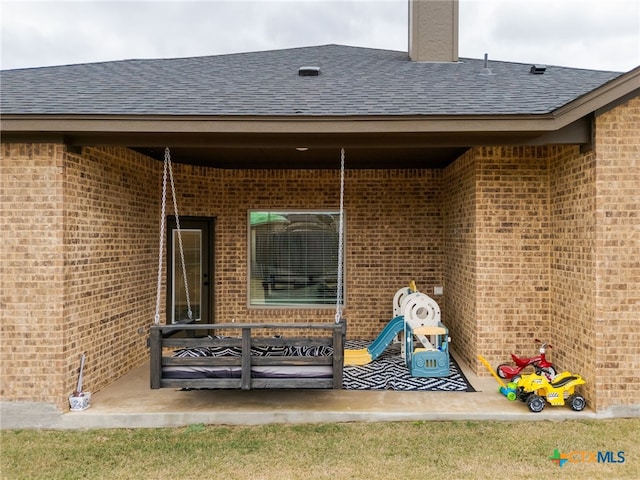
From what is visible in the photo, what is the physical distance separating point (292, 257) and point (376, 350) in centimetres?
248

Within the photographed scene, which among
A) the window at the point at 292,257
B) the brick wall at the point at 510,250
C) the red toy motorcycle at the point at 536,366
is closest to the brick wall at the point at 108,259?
the window at the point at 292,257

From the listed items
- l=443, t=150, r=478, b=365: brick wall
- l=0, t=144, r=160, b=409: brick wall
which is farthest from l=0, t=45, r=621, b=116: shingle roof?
l=443, t=150, r=478, b=365: brick wall

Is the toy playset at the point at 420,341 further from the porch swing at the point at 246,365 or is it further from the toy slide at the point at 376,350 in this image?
Result: the porch swing at the point at 246,365

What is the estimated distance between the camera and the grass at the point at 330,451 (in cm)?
355

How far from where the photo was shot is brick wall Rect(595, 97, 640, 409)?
14.6 feet

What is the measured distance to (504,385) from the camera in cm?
502

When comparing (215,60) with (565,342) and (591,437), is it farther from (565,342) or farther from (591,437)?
(591,437)

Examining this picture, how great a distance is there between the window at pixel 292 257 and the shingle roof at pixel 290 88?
2.55m

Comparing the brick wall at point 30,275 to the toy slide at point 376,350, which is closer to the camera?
the brick wall at point 30,275

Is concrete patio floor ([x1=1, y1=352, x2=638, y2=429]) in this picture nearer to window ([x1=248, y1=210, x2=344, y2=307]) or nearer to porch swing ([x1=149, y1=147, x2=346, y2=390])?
porch swing ([x1=149, y1=147, x2=346, y2=390])

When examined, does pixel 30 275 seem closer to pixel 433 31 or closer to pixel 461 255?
pixel 461 255

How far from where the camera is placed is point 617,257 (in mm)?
4445

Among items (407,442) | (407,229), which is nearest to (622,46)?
(407,229)

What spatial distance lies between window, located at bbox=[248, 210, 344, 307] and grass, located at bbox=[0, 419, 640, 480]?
11.8 feet
